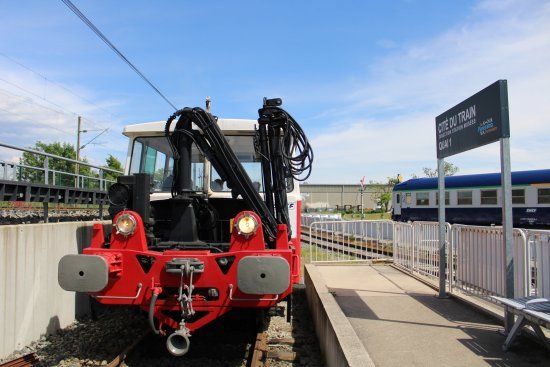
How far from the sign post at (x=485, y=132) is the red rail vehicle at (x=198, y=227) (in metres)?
2.06

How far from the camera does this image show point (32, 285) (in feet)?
18.2

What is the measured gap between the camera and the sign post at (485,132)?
15.4ft

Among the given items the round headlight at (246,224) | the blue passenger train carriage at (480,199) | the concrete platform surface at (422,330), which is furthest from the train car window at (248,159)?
the blue passenger train carriage at (480,199)

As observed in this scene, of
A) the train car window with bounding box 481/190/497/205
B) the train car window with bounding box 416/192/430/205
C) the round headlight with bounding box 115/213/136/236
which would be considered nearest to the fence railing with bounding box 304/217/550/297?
the round headlight with bounding box 115/213/136/236

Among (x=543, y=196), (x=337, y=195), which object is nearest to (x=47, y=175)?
(x=543, y=196)

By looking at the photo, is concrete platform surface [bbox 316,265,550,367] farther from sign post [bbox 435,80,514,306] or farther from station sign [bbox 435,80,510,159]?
station sign [bbox 435,80,510,159]

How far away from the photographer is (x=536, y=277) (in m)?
4.82

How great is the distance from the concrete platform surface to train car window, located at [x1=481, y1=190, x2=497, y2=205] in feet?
54.4

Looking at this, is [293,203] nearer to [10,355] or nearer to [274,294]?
[274,294]

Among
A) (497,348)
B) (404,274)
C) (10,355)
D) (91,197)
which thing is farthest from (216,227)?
(91,197)

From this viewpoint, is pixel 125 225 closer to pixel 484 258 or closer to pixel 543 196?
pixel 484 258

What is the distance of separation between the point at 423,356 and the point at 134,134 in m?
4.66

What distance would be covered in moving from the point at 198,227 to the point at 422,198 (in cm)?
2385

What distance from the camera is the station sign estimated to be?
4730 millimetres
